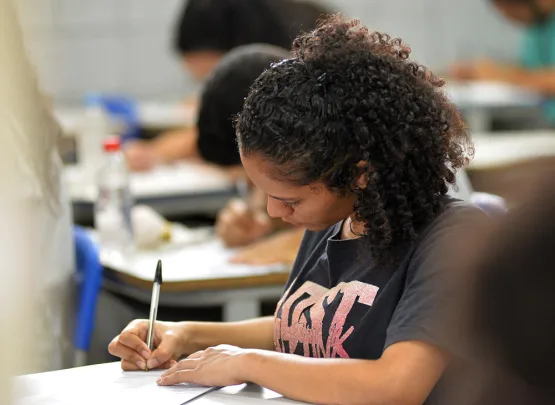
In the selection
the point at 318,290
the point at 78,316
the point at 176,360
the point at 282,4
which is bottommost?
the point at 78,316

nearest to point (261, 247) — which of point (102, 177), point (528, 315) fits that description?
point (102, 177)

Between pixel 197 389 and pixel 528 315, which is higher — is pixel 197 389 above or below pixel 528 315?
below

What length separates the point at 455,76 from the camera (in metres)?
5.79

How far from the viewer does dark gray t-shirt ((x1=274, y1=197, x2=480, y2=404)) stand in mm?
1148

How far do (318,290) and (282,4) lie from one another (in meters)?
1.70

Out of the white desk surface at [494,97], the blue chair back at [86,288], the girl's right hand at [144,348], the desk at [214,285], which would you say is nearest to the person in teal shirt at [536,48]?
the white desk surface at [494,97]

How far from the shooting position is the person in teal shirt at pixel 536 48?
3908mm

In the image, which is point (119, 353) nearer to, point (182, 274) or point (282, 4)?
point (182, 274)

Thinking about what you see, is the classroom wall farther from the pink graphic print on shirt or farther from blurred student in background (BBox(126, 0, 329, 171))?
the pink graphic print on shirt

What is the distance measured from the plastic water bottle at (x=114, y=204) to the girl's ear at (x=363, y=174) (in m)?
1.41

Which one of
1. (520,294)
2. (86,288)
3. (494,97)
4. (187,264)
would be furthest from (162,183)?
(520,294)

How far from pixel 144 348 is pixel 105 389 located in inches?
4.8

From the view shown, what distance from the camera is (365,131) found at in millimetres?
1166

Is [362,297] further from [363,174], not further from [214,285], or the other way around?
[214,285]
